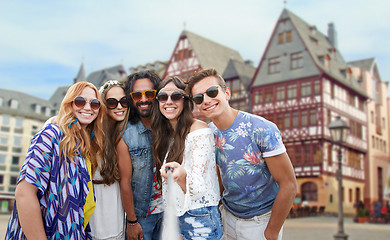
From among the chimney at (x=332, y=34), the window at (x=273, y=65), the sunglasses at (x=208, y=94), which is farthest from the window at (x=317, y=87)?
the sunglasses at (x=208, y=94)

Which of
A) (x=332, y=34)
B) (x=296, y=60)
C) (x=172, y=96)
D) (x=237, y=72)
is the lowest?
(x=172, y=96)

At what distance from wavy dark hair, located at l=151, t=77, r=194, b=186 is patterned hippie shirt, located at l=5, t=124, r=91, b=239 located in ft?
1.96

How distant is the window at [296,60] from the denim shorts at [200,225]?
27.0m

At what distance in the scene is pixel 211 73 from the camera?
3.17 meters

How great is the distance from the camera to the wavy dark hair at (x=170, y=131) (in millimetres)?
2906

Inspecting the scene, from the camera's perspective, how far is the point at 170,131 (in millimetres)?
3234

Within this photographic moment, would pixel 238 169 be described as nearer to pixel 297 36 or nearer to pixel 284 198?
pixel 284 198

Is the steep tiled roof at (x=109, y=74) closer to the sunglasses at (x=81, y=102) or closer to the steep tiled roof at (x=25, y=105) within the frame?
the steep tiled roof at (x=25, y=105)

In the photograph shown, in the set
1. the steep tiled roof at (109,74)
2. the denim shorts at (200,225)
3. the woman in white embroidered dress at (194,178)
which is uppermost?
the steep tiled roof at (109,74)

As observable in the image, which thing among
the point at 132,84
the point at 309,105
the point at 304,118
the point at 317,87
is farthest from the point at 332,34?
the point at 132,84

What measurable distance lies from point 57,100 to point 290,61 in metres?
32.7

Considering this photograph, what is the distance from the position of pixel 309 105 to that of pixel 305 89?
1.25 meters

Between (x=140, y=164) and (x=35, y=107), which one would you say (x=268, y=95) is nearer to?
(x=140, y=164)

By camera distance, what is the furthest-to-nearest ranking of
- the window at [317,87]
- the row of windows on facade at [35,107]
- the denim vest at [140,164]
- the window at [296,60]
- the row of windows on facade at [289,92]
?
the row of windows on facade at [35,107]
the window at [296,60]
the row of windows on facade at [289,92]
the window at [317,87]
the denim vest at [140,164]
